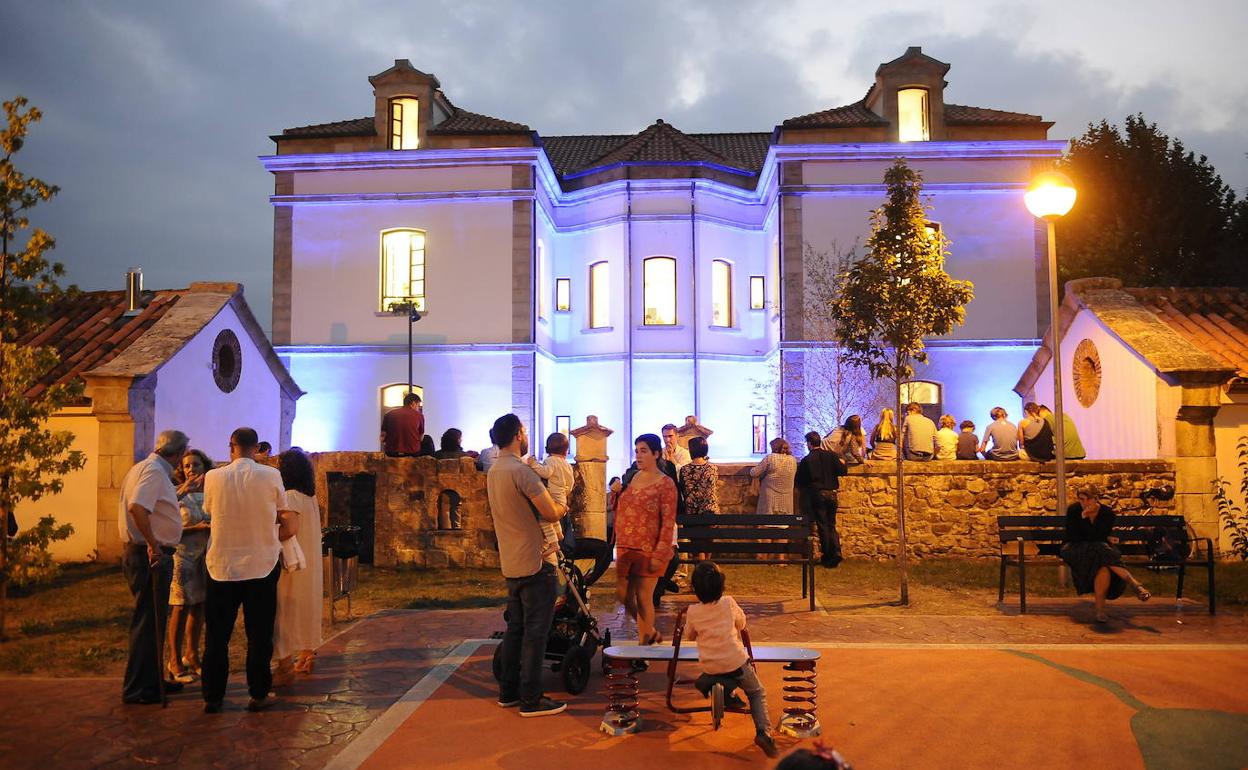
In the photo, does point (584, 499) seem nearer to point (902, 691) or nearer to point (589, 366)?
point (902, 691)

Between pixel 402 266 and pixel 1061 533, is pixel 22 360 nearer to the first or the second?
pixel 1061 533

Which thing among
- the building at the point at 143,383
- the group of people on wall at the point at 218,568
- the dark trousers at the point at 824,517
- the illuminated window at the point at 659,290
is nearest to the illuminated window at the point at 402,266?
the illuminated window at the point at 659,290

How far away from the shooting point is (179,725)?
630cm

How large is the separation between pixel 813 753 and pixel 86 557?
15.0 meters

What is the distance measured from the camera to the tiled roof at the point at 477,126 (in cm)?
2747

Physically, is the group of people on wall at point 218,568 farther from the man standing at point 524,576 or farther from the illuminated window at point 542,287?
the illuminated window at point 542,287

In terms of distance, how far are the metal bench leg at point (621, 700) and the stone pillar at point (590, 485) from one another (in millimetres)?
7903

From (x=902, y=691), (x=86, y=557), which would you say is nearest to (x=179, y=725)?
(x=902, y=691)

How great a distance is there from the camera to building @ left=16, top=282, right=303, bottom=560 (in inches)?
571

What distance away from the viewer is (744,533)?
1085 cm

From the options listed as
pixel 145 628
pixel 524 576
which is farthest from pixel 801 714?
pixel 145 628

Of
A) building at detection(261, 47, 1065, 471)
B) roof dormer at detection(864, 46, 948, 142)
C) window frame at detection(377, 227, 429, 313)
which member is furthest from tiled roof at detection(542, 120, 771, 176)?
window frame at detection(377, 227, 429, 313)

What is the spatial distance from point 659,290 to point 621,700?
23.0m

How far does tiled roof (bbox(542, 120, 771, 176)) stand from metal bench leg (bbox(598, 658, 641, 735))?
79.3ft
